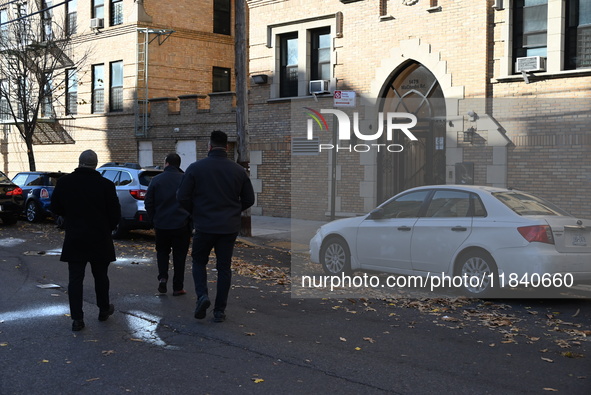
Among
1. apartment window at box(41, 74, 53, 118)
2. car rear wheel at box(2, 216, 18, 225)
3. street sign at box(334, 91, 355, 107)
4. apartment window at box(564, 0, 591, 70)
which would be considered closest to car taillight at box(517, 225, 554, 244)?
apartment window at box(564, 0, 591, 70)

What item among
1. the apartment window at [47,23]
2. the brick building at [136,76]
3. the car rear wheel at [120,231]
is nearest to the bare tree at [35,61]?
the apartment window at [47,23]

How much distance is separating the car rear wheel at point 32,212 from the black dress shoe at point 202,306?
14.3 metres

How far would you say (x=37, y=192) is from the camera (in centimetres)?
2080

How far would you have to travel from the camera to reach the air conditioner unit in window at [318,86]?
20.6m

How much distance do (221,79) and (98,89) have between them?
5132mm

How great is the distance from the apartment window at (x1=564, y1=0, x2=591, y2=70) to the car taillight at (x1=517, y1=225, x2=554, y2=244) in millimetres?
8212

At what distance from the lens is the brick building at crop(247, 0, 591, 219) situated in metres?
16.2

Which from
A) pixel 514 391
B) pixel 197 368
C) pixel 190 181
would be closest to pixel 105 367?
pixel 197 368

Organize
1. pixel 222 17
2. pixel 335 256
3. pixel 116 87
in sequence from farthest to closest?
pixel 222 17 < pixel 116 87 < pixel 335 256

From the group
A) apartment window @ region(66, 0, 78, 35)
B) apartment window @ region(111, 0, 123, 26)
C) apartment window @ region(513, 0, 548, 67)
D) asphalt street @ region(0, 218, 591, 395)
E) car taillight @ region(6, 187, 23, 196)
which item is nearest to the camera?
asphalt street @ region(0, 218, 591, 395)

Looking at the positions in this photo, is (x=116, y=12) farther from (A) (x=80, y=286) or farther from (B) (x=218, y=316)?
(B) (x=218, y=316)

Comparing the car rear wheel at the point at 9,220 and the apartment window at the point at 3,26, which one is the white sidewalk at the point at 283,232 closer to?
the car rear wheel at the point at 9,220

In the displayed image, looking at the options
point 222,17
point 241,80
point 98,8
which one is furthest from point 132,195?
point 98,8

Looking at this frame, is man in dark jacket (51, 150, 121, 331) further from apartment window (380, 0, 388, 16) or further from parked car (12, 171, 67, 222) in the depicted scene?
apartment window (380, 0, 388, 16)
